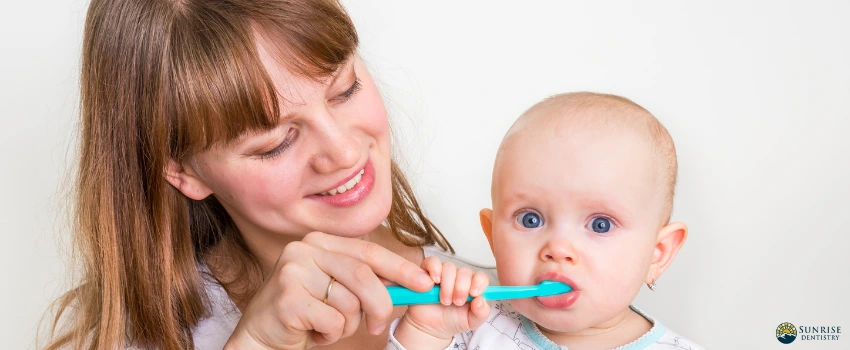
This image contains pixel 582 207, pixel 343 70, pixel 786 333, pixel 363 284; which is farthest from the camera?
pixel 786 333

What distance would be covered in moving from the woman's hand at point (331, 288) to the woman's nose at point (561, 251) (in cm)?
20

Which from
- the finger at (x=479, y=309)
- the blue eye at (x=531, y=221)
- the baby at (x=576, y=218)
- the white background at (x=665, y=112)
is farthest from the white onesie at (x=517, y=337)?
the white background at (x=665, y=112)

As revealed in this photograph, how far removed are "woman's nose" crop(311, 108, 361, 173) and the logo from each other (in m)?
1.37

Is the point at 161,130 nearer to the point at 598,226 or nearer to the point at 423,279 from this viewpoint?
the point at 423,279

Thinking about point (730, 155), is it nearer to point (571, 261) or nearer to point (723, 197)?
point (723, 197)

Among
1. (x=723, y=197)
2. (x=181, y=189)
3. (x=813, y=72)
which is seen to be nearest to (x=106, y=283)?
(x=181, y=189)

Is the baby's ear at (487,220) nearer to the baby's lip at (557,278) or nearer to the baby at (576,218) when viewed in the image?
the baby at (576,218)

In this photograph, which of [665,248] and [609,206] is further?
[665,248]

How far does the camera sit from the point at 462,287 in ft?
4.08

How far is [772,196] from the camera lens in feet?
7.37

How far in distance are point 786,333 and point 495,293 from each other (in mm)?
1286

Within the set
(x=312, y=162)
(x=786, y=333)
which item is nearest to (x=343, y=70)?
(x=312, y=162)

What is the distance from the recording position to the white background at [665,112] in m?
2.21

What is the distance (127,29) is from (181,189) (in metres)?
0.29
